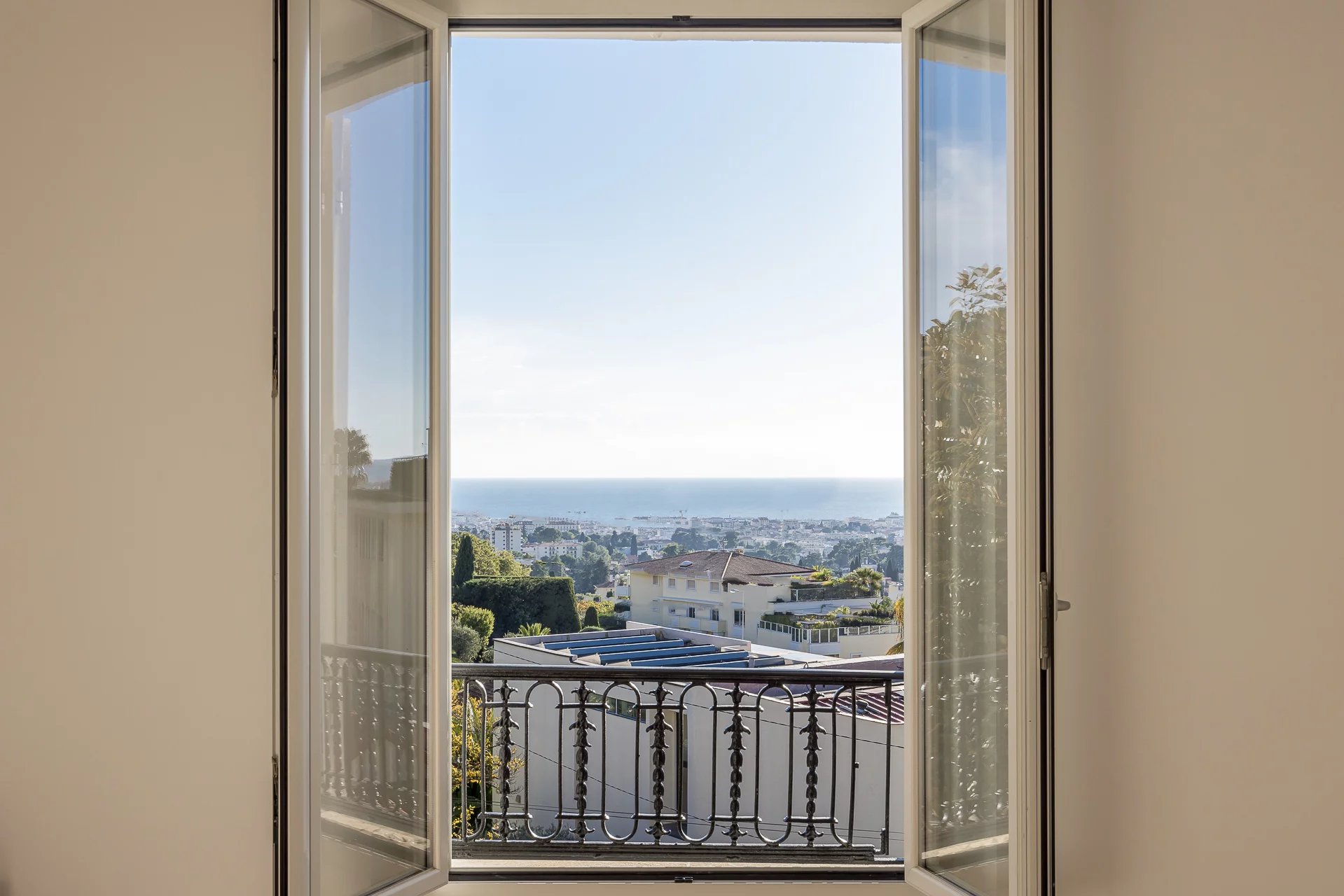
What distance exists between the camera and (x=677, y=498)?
3.12 meters

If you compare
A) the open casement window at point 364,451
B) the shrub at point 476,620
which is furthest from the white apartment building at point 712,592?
the open casement window at point 364,451

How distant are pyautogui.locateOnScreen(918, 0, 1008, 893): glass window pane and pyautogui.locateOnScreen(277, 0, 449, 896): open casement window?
4.09ft

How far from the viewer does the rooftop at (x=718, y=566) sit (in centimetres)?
307

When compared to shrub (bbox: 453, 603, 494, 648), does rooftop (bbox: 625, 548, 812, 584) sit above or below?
above

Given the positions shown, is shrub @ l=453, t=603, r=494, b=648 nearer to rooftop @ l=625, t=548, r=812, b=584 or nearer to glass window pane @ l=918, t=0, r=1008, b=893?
rooftop @ l=625, t=548, r=812, b=584

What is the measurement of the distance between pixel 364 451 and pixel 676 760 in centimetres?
172
